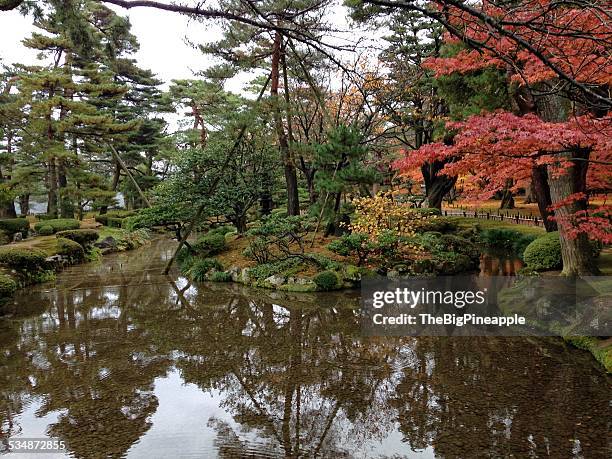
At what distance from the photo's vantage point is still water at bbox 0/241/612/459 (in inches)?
141

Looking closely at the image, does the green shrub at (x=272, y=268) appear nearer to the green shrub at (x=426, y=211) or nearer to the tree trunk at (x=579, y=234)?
the green shrub at (x=426, y=211)

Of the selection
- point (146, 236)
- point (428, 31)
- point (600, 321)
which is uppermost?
point (428, 31)

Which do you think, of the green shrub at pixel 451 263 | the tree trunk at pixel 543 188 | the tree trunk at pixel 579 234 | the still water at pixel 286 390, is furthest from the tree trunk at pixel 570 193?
the green shrub at pixel 451 263

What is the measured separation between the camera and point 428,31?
1529 cm

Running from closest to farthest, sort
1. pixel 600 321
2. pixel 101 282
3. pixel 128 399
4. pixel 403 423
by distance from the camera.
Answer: pixel 403 423 < pixel 128 399 < pixel 600 321 < pixel 101 282

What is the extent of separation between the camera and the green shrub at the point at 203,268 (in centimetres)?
1126

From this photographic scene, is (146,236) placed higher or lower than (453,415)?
higher

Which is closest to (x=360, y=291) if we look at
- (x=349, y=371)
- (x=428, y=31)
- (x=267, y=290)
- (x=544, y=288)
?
(x=267, y=290)

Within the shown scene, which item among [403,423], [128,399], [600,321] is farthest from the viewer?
[600,321]

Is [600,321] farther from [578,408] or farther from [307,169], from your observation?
[307,169]

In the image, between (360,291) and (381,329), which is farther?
(360,291)

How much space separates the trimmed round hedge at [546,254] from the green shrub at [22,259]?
1186 centimetres

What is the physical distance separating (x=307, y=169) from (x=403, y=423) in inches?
465

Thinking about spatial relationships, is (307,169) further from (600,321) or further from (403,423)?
(403,423)
